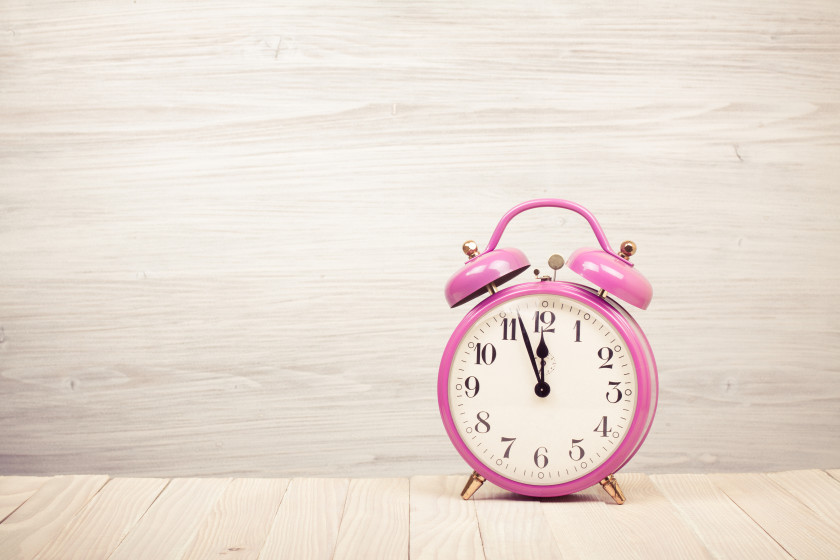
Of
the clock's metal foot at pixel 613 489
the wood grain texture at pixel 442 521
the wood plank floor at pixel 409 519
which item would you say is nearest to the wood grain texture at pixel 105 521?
the wood plank floor at pixel 409 519

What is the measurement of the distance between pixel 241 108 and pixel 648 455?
33.5 inches

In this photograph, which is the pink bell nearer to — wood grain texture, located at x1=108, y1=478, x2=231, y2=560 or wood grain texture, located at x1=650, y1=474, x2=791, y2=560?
wood grain texture, located at x1=650, y1=474, x2=791, y2=560

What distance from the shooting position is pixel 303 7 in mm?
1201

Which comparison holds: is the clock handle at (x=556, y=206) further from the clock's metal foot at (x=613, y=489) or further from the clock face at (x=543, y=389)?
the clock's metal foot at (x=613, y=489)

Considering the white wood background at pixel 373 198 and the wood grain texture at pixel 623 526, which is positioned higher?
the white wood background at pixel 373 198

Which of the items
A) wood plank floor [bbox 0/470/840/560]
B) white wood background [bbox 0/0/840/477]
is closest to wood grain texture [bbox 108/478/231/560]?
wood plank floor [bbox 0/470/840/560]

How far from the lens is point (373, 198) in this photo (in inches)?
48.1

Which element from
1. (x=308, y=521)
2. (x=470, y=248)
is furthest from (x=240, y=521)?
(x=470, y=248)

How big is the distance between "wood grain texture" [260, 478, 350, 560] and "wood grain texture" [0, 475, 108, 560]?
268 mm

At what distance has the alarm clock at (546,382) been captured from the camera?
1.00 m

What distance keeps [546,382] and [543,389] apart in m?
0.01

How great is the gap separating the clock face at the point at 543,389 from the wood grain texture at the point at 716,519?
0.13m

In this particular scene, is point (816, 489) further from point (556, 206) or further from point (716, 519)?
point (556, 206)

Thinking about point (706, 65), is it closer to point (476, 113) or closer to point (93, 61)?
point (476, 113)
